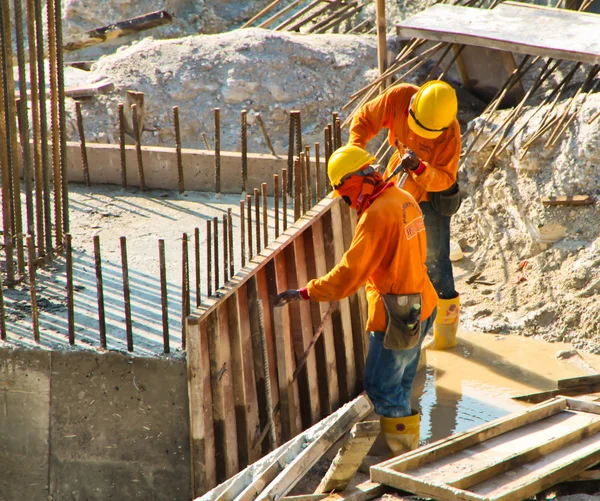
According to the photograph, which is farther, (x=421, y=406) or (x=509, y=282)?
(x=509, y=282)

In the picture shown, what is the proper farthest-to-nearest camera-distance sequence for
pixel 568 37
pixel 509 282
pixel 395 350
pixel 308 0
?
1. pixel 308 0
2. pixel 568 37
3. pixel 509 282
4. pixel 395 350

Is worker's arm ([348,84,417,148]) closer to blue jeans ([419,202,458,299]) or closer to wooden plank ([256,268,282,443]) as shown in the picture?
blue jeans ([419,202,458,299])

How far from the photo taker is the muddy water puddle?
664 cm

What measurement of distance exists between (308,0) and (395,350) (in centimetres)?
1212

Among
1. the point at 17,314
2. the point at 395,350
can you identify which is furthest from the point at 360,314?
the point at 17,314

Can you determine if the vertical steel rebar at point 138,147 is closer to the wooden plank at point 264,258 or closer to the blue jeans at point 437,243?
the wooden plank at point 264,258

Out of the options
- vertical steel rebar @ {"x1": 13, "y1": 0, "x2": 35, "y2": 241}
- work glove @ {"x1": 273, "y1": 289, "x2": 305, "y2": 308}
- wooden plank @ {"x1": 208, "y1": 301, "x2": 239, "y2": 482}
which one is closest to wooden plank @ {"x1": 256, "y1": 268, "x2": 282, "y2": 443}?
work glove @ {"x1": 273, "y1": 289, "x2": 305, "y2": 308}

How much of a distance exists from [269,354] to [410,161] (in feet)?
5.27

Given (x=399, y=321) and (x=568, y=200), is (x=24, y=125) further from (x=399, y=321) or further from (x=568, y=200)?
(x=568, y=200)

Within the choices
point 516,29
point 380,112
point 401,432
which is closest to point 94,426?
point 401,432

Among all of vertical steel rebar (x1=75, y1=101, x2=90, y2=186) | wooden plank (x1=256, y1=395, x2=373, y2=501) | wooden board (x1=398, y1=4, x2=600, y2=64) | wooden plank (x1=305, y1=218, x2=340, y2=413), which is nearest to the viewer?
wooden plank (x1=256, y1=395, x2=373, y2=501)

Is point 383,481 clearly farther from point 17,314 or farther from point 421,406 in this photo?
point 17,314

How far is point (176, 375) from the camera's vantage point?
499cm

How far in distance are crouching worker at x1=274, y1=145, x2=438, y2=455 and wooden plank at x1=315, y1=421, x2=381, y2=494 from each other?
885mm
